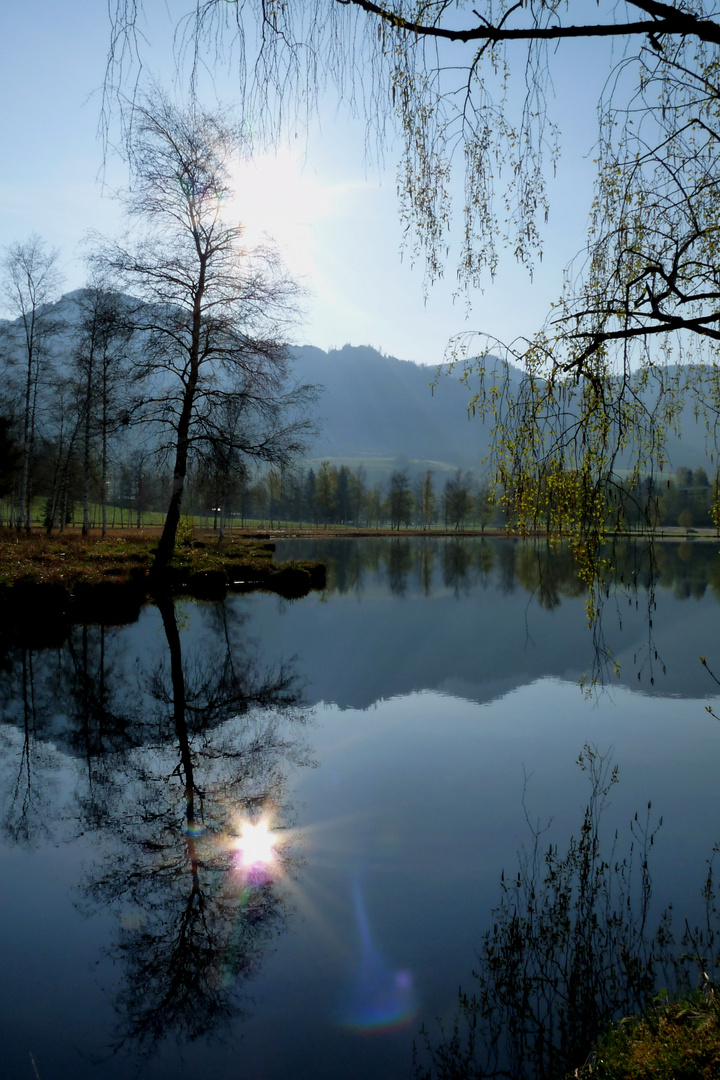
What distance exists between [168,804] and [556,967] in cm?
373

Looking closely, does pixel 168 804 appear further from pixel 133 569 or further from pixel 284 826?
pixel 133 569

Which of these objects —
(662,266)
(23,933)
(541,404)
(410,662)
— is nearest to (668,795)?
(541,404)

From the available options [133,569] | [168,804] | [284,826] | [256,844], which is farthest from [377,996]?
[133,569]

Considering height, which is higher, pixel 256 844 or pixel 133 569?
pixel 133 569

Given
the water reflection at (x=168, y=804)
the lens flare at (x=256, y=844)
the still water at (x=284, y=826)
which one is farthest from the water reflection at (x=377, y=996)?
the lens flare at (x=256, y=844)

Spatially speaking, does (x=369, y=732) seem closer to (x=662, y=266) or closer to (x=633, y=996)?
(x=633, y=996)

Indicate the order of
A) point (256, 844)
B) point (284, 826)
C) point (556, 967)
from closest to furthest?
1. point (556, 967)
2. point (256, 844)
3. point (284, 826)

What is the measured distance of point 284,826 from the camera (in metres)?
6.16

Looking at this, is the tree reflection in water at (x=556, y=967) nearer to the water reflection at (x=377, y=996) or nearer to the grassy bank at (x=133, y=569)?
the water reflection at (x=377, y=996)

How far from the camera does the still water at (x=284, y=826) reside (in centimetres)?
385

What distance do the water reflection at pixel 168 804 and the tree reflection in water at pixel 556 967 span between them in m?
1.35

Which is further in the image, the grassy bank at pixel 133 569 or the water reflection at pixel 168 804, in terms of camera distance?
the grassy bank at pixel 133 569

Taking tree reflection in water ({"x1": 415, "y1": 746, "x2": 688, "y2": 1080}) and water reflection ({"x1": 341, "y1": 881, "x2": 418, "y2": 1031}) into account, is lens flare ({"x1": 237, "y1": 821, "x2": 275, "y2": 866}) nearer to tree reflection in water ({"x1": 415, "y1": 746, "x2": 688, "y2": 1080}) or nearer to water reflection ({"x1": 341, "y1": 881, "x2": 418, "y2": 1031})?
water reflection ({"x1": 341, "y1": 881, "x2": 418, "y2": 1031})

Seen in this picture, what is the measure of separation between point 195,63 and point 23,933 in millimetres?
5251
